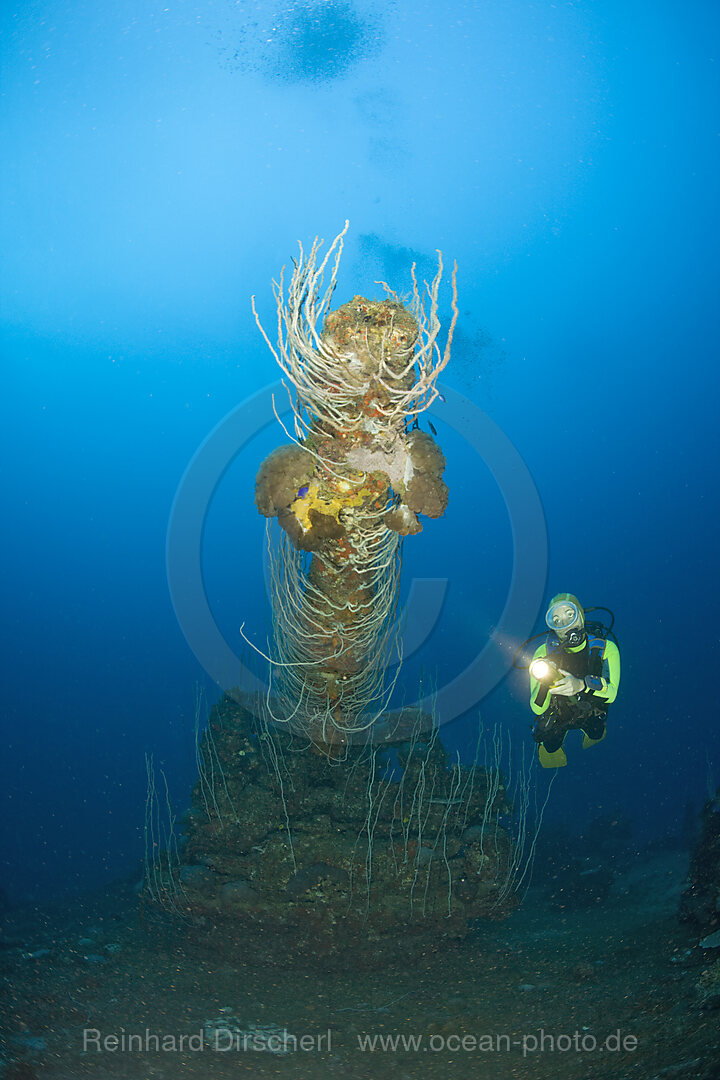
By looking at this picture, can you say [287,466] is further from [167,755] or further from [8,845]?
[167,755]

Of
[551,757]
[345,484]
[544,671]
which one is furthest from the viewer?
[551,757]

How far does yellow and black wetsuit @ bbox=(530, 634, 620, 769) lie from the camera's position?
16.8 feet

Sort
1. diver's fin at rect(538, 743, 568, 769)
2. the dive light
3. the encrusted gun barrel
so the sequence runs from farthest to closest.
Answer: diver's fin at rect(538, 743, 568, 769), the dive light, the encrusted gun barrel

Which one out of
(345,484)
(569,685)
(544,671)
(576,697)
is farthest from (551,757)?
(345,484)

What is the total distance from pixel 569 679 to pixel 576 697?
21 cm

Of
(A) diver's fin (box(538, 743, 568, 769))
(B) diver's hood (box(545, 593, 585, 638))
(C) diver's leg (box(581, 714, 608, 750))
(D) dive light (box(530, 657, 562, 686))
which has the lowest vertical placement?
(A) diver's fin (box(538, 743, 568, 769))

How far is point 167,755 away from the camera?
2792cm

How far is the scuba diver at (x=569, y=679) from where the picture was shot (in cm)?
508

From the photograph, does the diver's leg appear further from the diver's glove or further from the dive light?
the dive light

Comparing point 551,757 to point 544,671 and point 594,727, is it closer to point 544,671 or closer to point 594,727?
point 594,727

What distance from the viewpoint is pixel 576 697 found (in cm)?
513

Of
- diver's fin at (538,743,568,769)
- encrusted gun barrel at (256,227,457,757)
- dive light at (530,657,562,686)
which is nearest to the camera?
encrusted gun barrel at (256,227,457,757)

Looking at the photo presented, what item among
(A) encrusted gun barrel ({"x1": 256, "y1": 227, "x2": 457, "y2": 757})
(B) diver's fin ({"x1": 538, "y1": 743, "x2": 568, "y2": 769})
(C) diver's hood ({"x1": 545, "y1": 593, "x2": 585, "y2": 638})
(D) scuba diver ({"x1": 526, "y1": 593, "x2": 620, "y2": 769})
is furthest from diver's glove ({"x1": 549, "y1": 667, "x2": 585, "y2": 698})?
(A) encrusted gun barrel ({"x1": 256, "y1": 227, "x2": 457, "y2": 757})

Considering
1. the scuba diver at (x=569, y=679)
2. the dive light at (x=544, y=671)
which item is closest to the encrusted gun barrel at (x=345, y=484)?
the dive light at (x=544, y=671)
